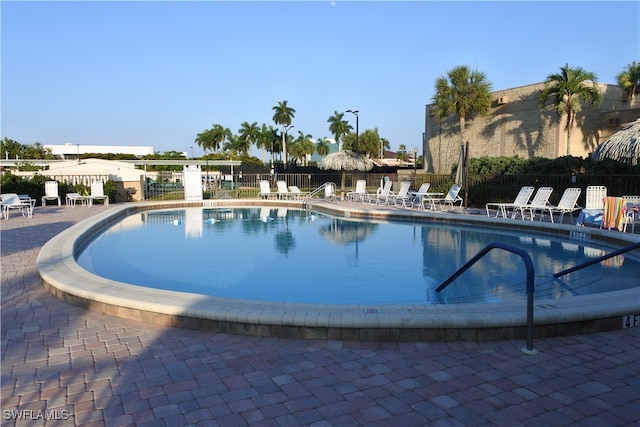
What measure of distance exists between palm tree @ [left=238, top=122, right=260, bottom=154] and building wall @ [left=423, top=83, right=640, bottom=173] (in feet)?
137

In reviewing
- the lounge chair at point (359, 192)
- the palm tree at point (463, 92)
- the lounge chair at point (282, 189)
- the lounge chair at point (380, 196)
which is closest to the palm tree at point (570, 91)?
the palm tree at point (463, 92)

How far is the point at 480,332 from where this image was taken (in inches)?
144

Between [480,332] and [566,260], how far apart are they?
5.18m

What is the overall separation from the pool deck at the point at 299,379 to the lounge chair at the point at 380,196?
1428 centimetres

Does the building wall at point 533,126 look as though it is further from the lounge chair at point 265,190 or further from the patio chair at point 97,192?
the patio chair at point 97,192

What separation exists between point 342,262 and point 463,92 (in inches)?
947

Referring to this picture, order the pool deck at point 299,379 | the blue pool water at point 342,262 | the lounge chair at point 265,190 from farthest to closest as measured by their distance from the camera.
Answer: the lounge chair at point 265,190, the blue pool water at point 342,262, the pool deck at point 299,379

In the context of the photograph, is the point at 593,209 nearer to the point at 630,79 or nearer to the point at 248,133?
the point at 630,79

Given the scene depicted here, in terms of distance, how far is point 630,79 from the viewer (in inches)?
958

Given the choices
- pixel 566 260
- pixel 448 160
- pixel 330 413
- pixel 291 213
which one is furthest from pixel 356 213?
pixel 448 160

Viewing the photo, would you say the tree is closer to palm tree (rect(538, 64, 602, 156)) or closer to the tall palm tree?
the tall palm tree

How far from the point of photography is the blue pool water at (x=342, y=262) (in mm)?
6012

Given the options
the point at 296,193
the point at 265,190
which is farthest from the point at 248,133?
the point at 296,193

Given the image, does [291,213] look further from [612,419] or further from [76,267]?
[612,419]
